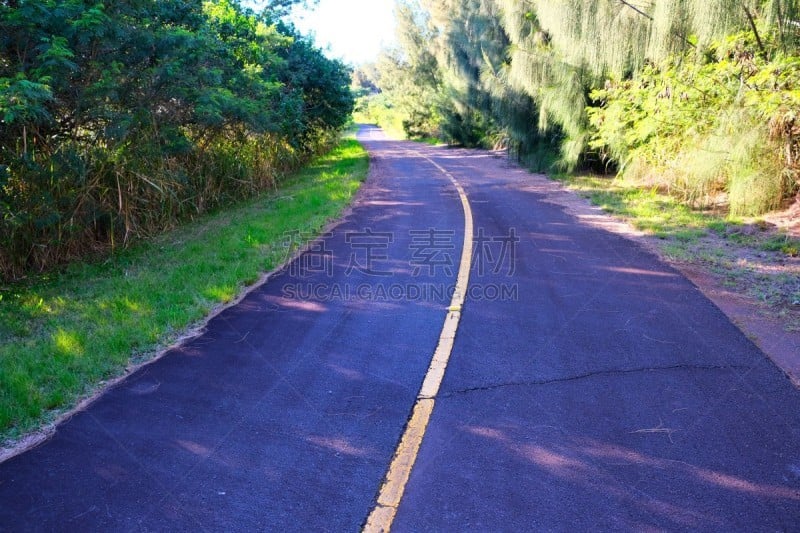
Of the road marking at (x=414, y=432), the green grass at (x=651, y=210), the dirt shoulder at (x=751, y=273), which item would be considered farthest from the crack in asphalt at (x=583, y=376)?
the green grass at (x=651, y=210)

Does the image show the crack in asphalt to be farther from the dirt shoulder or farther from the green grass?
the green grass

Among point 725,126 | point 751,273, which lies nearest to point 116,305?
point 751,273

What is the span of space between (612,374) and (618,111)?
1318cm

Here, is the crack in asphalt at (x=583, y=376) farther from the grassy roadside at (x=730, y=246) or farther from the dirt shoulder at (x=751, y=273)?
the grassy roadside at (x=730, y=246)

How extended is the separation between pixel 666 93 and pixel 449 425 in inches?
495

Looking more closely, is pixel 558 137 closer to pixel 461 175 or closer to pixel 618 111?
pixel 461 175

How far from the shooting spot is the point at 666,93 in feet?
46.1

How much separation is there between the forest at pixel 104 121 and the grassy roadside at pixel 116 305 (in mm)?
711

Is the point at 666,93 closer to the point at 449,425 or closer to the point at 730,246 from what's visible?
the point at 730,246

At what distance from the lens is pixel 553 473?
11.7ft

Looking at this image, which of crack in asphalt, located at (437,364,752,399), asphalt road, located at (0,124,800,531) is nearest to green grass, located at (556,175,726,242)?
asphalt road, located at (0,124,800,531)

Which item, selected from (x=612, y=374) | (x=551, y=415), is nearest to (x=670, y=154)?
(x=612, y=374)

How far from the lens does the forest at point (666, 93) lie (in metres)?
10.5

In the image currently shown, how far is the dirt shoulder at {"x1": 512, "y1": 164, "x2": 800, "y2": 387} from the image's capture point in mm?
5805
